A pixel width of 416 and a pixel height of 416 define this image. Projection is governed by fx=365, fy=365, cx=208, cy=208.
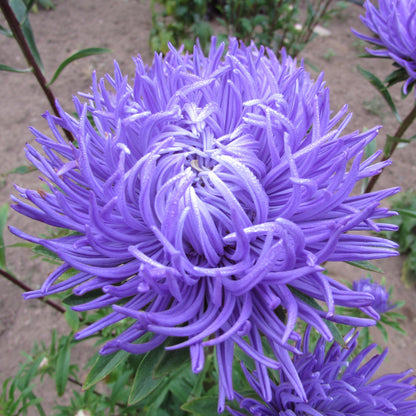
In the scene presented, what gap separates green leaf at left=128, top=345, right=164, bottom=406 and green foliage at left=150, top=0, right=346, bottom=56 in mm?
3079

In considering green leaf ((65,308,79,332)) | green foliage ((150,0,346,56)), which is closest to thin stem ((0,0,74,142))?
green leaf ((65,308,79,332))

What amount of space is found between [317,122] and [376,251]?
1.08ft

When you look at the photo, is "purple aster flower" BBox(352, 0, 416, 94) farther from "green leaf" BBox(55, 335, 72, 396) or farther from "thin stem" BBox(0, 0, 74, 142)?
"green leaf" BBox(55, 335, 72, 396)

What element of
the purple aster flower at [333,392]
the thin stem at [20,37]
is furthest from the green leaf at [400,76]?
the thin stem at [20,37]

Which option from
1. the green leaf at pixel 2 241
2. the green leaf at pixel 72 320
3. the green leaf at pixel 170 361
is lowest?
the green leaf at pixel 72 320

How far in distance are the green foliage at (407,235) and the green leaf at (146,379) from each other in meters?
3.25

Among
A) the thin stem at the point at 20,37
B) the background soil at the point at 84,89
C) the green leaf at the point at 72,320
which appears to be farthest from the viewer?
the background soil at the point at 84,89

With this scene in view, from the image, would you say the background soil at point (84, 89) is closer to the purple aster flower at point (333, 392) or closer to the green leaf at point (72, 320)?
the green leaf at point (72, 320)

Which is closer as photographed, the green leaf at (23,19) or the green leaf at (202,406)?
the green leaf at (202,406)

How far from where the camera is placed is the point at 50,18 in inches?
237

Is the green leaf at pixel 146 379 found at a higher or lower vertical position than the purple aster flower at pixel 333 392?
higher

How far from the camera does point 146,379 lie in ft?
2.85

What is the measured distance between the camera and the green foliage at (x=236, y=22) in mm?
3492

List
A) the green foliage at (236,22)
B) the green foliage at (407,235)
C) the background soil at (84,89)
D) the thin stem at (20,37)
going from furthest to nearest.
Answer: the green foliage at (407,235) < the green foliage at (236,22) < the background soil at (84,89) < the thin stem at (20,37)
